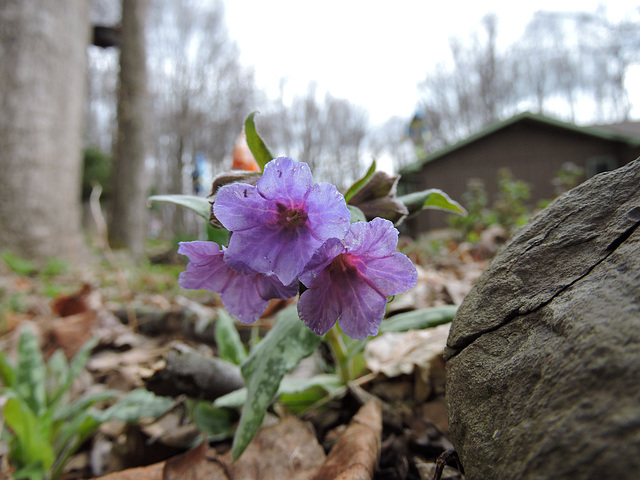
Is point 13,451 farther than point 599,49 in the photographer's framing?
No

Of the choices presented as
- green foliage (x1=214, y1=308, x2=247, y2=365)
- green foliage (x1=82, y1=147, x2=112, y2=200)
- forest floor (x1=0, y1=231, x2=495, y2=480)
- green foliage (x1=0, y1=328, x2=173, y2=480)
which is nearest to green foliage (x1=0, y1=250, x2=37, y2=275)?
forest floor (x1=0, y1=231, x2=495, y2=480)

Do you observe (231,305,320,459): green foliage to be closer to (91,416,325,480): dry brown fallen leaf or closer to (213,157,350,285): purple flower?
(91,416,325,480): dry brown fallen leaf

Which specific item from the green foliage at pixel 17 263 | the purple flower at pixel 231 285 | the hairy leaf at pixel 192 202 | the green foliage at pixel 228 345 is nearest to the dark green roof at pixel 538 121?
the green foliage at pixel 17 263

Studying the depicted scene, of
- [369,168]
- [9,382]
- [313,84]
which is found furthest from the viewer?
[313,84]

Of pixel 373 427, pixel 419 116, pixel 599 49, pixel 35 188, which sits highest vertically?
pixel 599 49

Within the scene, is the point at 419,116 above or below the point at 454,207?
above

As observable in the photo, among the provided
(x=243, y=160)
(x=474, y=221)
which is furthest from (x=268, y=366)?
(x=474, y=221)

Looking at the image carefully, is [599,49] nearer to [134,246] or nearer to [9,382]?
[134,246]

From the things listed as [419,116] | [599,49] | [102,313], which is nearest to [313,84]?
[419,116]
